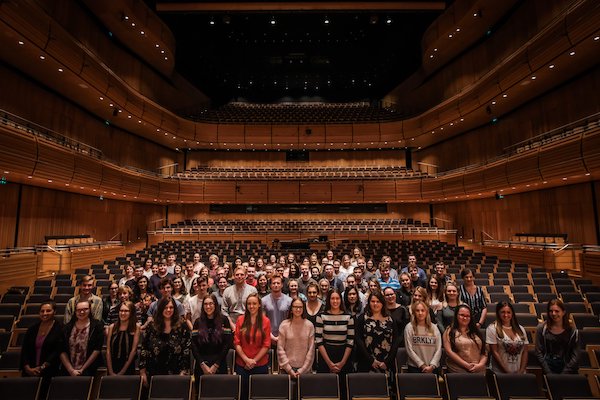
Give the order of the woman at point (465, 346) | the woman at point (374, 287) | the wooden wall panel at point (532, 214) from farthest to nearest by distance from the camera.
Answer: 1. the wooden wall panel at point (532, 214)
2. the woman at point (374, 287)
3. the woman at point (465, 346)

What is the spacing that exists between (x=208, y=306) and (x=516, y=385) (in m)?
2.85

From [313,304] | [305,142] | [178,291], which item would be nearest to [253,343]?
[313,304]

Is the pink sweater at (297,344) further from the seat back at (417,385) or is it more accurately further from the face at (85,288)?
the face at (85,288)

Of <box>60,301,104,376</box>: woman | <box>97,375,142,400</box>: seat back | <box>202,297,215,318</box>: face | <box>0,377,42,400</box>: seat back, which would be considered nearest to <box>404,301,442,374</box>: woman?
<box>202,297,215,318</box>: face

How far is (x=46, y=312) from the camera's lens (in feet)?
10.5

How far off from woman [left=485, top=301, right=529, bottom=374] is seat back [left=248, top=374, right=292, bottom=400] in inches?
77.9

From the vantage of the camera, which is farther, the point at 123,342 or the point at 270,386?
the point at 123,342

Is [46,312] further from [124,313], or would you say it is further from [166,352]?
[166,352]

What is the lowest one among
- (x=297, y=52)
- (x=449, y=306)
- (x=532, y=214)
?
(x=449, y=306)

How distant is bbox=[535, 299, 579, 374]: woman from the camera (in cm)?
318

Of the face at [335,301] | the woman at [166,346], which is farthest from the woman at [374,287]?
the woman at [166,346]

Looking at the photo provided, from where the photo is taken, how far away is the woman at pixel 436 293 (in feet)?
13.6

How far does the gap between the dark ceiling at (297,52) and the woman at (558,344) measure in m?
16.6

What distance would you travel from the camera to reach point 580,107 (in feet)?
36.9
